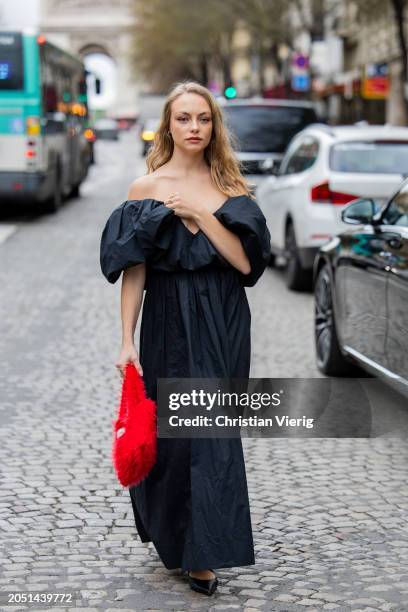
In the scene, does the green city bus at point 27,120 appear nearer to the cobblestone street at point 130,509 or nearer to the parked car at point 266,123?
the parked car at point 266,123

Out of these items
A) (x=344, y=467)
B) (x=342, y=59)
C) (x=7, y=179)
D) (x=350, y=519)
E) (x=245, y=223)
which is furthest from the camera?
(x=342, y=59)

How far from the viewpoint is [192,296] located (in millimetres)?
4461

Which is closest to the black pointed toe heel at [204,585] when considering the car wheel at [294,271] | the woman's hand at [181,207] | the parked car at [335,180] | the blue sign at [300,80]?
the woman's hand at [181,207]

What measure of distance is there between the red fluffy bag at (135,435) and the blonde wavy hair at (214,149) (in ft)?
2.41

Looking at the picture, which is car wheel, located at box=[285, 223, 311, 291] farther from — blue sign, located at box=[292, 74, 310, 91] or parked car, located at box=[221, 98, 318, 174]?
blue sign, located at box=[292, 74, 310, 91]

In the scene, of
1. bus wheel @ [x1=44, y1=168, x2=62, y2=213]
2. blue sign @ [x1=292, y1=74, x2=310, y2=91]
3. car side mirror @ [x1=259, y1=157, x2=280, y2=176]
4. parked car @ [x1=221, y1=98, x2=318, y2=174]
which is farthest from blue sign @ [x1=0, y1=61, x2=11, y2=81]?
blue sign @ [x1=292, y1=74, x2=310, y2=91]

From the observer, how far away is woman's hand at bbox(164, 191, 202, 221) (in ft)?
14.5

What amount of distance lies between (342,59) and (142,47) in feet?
96.2

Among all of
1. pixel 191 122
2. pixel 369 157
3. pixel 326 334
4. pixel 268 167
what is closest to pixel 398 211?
pixel 326 334

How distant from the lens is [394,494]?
5746mm

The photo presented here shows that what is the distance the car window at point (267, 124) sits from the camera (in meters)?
18.5

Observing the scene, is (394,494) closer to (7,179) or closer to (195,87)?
(195,87)

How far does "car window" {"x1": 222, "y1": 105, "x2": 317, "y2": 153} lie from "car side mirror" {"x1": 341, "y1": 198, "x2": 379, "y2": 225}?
10734 mm

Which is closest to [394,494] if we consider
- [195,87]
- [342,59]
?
[195,87]
